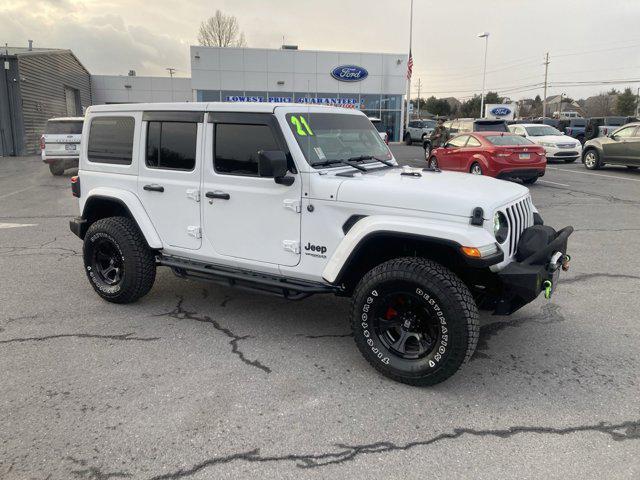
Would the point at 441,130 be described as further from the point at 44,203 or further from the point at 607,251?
the point at 44,203

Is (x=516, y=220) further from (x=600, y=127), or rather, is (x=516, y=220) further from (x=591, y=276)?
(x=600, y=127)

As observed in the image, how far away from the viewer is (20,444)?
112 inches

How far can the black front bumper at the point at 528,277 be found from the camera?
3248 mm

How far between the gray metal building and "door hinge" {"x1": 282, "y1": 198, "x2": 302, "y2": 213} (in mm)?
24781

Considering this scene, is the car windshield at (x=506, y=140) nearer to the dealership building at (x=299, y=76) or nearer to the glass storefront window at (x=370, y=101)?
the dealership building at (x=299, y=76)

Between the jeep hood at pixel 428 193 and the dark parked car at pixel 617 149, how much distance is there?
1470 cm

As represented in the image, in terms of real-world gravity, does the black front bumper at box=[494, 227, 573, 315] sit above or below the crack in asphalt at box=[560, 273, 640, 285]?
above

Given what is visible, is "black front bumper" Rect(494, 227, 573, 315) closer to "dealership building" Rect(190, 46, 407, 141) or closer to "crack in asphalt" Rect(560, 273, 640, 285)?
"crack in asphalt" Rect(560, 273, 640, 285)

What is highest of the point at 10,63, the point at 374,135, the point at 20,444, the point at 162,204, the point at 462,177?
the point at 10,63

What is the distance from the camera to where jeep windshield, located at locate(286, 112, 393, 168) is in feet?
12.9

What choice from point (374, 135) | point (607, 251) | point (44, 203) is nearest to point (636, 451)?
point (374, 135)

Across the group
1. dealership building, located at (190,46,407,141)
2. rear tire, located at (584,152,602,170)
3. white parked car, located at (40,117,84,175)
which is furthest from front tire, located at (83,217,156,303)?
dealership building, located at (190,46,407,141)

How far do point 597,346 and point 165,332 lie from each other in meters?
3.59

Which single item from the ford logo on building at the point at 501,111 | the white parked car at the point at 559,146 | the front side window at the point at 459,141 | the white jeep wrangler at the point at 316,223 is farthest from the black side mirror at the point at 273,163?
the ford logo on building at the point at 501,111
